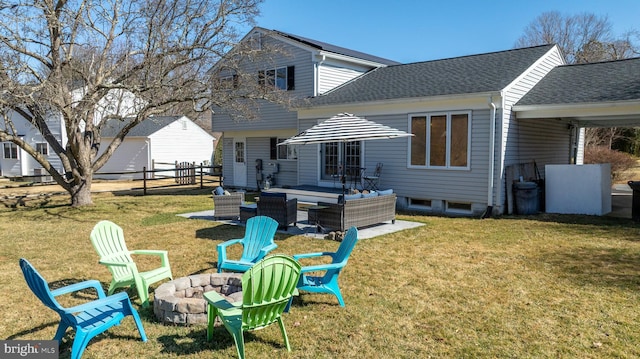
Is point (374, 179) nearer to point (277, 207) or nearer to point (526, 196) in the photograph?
point (526, 196)

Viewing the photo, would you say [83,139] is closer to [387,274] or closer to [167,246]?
[167,246]

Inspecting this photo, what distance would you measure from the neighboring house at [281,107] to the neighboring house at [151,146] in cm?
760

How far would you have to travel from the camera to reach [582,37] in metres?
31.8

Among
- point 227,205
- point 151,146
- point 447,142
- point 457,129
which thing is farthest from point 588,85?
point 151,146

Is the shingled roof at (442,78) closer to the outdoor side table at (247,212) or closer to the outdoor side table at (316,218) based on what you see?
the outdoor side table at (316,218)

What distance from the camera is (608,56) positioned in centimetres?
2828

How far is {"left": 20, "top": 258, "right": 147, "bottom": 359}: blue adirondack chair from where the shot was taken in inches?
139

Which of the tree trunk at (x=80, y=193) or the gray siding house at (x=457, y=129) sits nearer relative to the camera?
the gray siding house at (x=457, y=129)

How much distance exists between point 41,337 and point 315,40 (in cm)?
1577

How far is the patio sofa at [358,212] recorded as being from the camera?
8.86 metres

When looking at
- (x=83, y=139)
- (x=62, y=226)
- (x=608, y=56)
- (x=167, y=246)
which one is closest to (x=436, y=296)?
(x=167, y=246)

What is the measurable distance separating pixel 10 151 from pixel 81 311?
3032cm

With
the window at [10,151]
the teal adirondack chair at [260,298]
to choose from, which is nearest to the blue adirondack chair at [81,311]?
the teal adirondack chair at [260,298]

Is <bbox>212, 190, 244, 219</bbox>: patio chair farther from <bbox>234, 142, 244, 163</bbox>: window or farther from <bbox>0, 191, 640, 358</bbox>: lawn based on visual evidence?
<bbox>234, 142, 244, 163</bbox>: window
